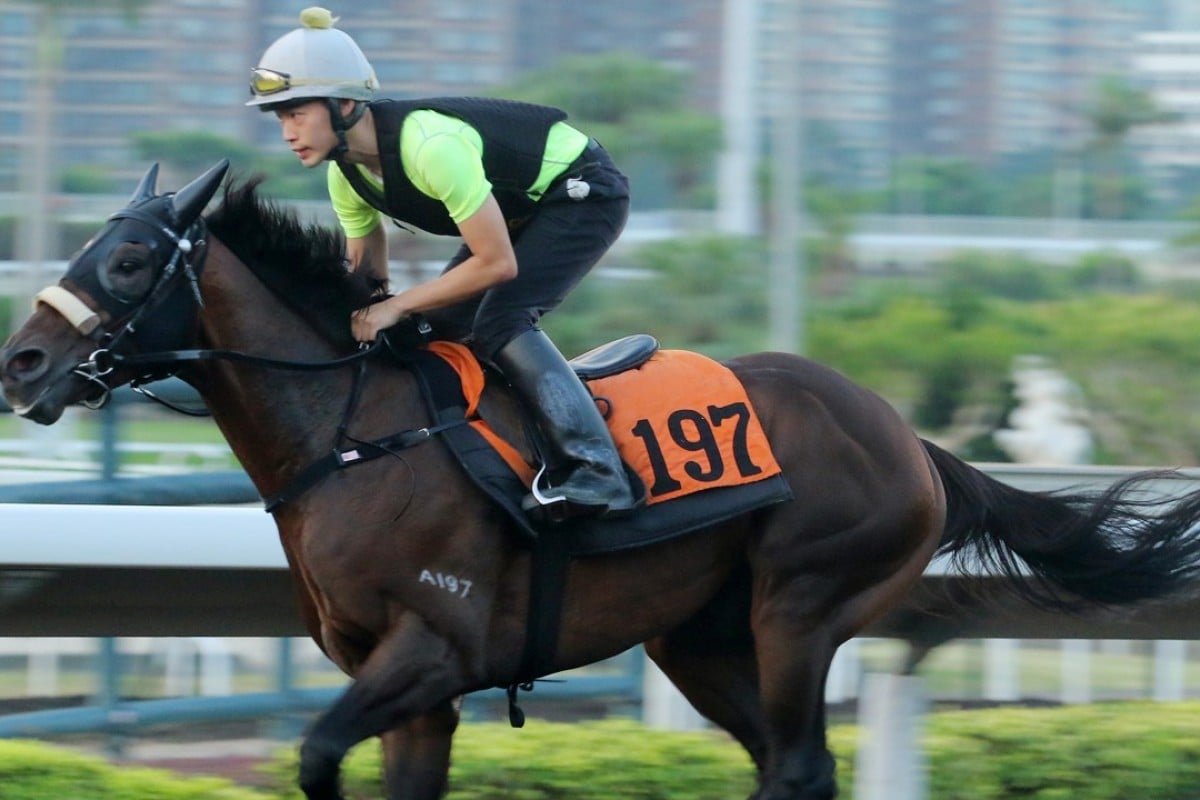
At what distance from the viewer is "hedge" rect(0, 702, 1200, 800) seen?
5059 millimetres

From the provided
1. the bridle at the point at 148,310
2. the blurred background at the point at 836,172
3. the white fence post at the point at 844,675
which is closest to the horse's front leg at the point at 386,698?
the bridle at the point at 148,310

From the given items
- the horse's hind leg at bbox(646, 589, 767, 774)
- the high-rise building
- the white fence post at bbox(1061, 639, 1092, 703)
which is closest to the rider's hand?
the horse's hind leg at bbox(646, 589, 767, 774)

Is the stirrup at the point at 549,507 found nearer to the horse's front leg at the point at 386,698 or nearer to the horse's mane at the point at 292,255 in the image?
the horse's front leg at the point at 386,698

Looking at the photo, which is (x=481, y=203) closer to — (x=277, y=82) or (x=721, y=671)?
(x=277, y=82)

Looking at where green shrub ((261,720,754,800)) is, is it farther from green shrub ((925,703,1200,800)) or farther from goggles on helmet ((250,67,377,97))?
goggles on helmet ((250,67,377,97))

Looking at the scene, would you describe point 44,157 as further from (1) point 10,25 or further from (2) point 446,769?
(2) point 446,769

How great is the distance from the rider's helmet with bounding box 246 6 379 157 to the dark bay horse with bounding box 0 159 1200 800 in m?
0.26

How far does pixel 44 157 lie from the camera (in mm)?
31625

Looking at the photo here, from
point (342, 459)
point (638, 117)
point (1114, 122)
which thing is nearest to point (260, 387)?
point (342, 459)

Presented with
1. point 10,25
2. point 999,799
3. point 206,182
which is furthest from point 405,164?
point 10,25

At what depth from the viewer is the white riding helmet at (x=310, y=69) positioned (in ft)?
13.8

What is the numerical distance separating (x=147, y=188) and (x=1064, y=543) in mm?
2718

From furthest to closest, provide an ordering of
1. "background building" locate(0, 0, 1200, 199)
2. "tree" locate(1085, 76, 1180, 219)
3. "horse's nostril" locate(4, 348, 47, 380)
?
1. "background building" locate(0, 0, 1200, 199)
2. "tree" locate(1085, 76, 1180, 219)
3. "horse's nostril" locate(4, 348, 47, 380)

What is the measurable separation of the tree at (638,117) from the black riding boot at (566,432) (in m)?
34.2
